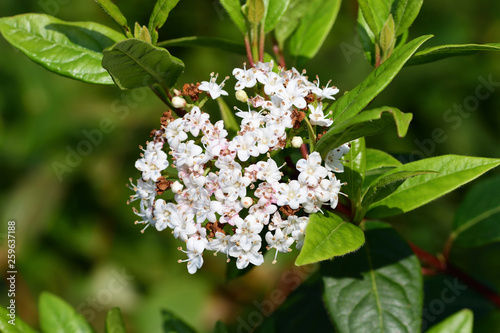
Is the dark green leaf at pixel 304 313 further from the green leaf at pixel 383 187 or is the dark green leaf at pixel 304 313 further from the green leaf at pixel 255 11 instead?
the green leaf at pixel 255 11

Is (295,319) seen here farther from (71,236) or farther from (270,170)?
(71,236)

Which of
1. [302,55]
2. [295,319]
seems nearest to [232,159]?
[302,55]

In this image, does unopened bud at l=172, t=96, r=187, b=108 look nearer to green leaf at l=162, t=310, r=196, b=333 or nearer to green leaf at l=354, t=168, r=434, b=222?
green leaf at l=354, t=168, r=434, b=222

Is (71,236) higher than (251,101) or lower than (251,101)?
lower

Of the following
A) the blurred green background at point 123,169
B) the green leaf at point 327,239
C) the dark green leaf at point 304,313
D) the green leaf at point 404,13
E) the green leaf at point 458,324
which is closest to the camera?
the green leaf at point 327,239

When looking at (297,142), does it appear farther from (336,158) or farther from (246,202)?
(246,202)

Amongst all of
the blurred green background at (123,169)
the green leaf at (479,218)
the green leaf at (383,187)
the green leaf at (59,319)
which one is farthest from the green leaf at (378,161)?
the blurred green background at (123,169)
